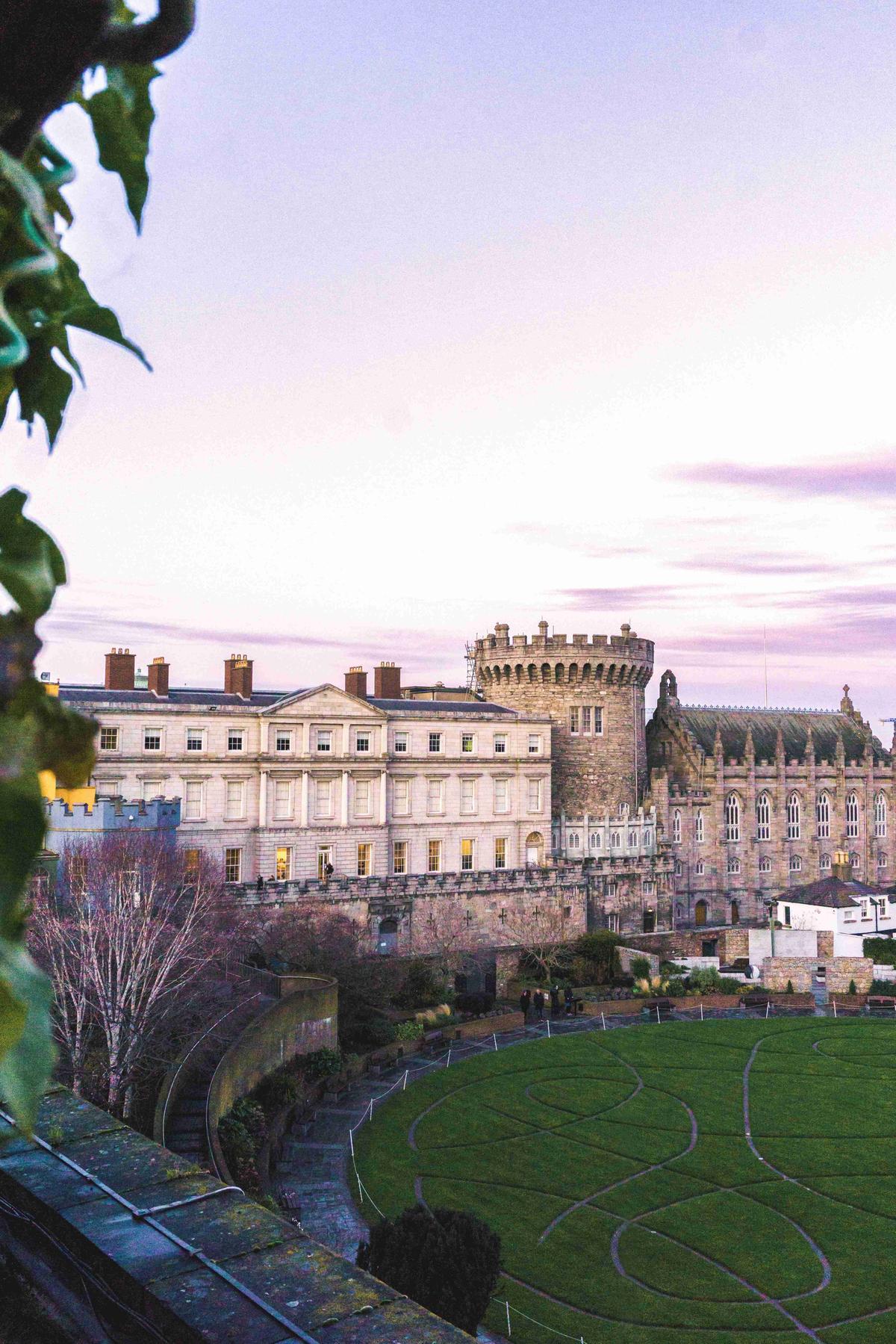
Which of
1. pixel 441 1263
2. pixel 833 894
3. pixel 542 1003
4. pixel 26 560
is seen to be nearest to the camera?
pixel 26 560

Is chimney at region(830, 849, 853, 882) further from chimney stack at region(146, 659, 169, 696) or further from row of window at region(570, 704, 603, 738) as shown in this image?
chimney stack at region(146, 659, 169, 696)

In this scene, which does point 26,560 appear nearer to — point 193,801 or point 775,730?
point 193,801

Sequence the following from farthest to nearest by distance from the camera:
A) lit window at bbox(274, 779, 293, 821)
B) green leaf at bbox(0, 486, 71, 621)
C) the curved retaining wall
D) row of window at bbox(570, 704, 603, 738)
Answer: row of window at bbox(570, 704, 603, 738) < lit window at bbox(274, 779, 293, 821) < the curved retaining wall < green leaf at bbox(0, 486, 71, 621)

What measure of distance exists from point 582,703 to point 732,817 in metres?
15.1

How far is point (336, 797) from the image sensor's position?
207ft

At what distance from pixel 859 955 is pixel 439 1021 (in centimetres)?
2732

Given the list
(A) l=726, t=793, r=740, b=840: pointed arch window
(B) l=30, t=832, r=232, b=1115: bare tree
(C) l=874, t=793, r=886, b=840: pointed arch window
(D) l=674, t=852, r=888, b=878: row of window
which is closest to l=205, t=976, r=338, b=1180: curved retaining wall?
(B) l=30, t=832, r=232, b=1115: bare tree

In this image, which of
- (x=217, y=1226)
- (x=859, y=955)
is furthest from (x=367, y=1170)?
(x=859, y=955)

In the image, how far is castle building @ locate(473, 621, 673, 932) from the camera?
74.4 meters

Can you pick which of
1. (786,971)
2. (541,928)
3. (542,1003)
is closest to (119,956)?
(542,1003)

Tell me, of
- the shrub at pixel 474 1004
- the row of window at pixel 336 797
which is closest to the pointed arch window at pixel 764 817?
the row of window at pixel 336 797

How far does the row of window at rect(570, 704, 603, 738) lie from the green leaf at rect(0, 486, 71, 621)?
75077 millimetres

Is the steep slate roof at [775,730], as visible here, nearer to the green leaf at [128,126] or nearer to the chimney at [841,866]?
the chimney at [841,866]

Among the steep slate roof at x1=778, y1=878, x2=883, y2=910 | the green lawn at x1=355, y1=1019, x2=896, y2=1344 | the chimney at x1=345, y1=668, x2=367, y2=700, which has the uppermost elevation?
the chimney at x1=345, y1=668, x2=367, y2=700
